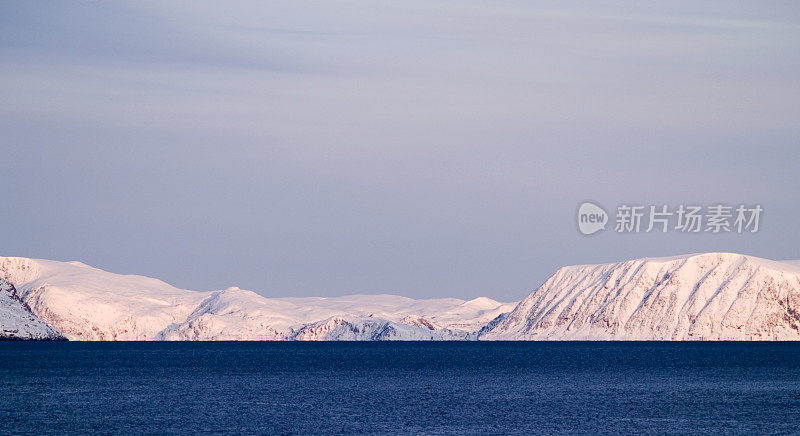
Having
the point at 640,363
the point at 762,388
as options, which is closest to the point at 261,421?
the point at 762,388

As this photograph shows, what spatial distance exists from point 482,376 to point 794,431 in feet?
253

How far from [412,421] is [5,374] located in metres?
87.4

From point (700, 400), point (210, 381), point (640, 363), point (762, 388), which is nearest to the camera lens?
point (700, 400)

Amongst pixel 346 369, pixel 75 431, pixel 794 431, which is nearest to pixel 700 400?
pixel 794 431

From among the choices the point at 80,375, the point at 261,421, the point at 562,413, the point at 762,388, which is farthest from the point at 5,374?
the point at 762,388

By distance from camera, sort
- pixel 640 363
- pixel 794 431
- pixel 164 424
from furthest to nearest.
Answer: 1. pixel 640 363
2. pixel 164 424
3. pixel 794 431

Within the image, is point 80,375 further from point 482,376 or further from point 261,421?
point 261,421

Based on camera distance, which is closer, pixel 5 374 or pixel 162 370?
pixel 5 374

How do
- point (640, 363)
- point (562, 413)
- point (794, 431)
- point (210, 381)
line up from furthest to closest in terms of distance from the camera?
point (640, 363), point (210, 381), point (562, 413), point (794, 431)

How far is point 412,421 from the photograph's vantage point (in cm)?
8931

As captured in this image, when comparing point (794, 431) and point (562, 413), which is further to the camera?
point (562, 413)

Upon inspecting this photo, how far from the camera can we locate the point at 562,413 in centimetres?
9600

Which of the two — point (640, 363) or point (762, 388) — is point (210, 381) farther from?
point (640, 363)

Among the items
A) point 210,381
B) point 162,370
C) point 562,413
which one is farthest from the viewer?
point 162,370
